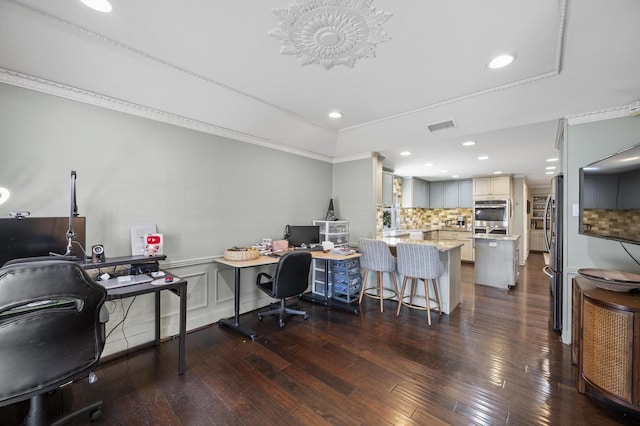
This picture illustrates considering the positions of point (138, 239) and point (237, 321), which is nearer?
point (138, 239)

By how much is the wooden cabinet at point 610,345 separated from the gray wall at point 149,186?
3.37 metres

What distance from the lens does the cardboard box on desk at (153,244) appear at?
2498 mm

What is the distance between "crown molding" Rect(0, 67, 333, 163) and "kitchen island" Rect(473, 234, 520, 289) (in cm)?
446

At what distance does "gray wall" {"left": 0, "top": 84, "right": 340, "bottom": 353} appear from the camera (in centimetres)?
211

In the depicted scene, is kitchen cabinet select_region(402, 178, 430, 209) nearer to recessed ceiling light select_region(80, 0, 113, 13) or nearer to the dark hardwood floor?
the dark hardwood floor

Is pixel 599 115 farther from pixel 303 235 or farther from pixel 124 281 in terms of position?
pixel 124 281

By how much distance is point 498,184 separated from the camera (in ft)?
21.7

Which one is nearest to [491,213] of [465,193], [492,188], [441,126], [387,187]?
[492,188]

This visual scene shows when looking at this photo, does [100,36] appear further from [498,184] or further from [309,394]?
[498,184]

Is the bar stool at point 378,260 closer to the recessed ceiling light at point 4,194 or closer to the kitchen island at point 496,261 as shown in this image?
the kitchen island at point 496,261

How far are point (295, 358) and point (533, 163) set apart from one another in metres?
5.90

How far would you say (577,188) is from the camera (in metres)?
2.64

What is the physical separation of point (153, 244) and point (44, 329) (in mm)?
1238

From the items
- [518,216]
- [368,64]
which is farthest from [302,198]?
[518,216]
